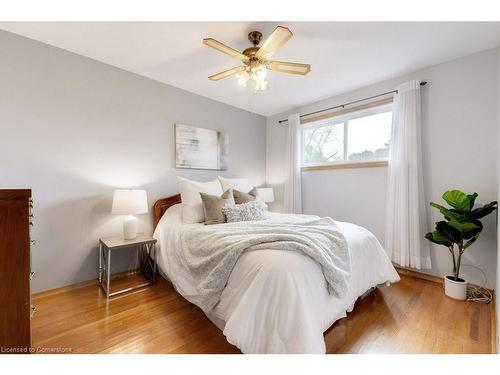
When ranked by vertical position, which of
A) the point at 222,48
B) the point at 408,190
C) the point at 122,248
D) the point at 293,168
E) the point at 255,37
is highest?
A: the point at 255,37

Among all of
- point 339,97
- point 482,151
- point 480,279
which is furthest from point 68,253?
point 482,151

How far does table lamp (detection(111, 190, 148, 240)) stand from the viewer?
2.13 metres

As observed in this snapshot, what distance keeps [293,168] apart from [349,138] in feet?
3.09

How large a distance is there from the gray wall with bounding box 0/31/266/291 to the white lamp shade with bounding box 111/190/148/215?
345 millimetres

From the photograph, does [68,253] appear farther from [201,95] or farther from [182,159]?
[201,95]

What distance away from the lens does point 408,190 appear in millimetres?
2461

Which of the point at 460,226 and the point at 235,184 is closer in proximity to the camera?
the point at 460,226

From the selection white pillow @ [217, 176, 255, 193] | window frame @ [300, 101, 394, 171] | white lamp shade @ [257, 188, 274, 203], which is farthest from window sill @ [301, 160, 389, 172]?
white pillow @ [217, 176, 255, 193]

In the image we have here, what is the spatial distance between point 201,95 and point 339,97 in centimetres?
202

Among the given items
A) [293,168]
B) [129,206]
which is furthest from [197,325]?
[293,168]

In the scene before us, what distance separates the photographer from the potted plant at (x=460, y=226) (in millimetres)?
1905

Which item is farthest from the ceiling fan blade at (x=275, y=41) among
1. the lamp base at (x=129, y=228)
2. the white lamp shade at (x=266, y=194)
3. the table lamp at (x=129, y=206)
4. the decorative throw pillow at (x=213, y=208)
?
the white lamp shade at (x=266, y=194)

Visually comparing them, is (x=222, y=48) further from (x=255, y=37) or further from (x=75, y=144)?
(x=75, y=144)

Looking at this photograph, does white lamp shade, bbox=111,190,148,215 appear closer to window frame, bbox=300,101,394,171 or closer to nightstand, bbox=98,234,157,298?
nightstand, bbox=98,234,157,298
